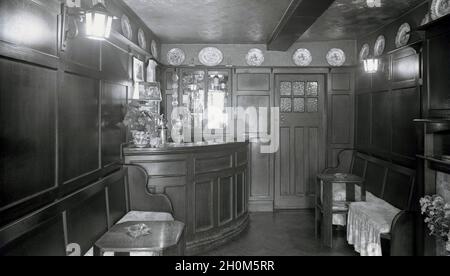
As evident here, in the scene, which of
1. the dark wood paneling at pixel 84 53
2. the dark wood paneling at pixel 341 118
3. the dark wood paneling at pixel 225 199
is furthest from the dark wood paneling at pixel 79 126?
the dark wood paneling at pixel 341 118

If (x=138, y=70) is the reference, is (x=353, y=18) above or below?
above

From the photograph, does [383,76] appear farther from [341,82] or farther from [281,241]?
[281,241]

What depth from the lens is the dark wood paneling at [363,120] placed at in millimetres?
6047

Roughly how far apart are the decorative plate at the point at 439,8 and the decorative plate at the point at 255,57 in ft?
10.7

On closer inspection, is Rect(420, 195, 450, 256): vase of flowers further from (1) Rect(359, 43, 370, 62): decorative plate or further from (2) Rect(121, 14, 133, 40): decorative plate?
(2) Rect(121, 14, 133, 40): decorative plate

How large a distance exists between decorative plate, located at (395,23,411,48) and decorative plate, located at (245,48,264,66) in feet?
8.16

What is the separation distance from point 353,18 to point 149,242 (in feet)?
14.1

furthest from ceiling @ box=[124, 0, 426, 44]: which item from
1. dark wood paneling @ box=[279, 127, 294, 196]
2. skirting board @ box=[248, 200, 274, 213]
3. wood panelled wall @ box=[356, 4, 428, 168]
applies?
skirting board @ box=[248, 200, 274, 213]

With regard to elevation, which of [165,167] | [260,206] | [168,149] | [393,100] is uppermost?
[393,100]

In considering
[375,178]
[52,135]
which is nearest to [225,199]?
[375,178]

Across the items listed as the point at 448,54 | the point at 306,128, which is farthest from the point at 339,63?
the point at 448,54

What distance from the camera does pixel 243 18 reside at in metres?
5.30

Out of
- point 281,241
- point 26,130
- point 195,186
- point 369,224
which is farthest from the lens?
point 281,241
